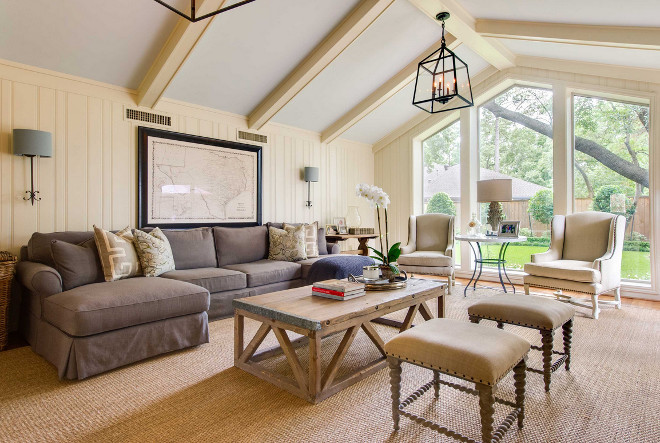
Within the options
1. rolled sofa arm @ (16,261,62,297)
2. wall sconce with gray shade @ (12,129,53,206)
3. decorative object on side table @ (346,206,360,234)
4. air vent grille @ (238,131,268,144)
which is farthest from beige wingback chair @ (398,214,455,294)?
wall sconce with gray shade @ (12,129,53,206)

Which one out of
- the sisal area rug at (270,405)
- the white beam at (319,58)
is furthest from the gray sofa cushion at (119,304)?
the white beam at (319,58)

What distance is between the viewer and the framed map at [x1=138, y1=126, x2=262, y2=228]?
13.0ft

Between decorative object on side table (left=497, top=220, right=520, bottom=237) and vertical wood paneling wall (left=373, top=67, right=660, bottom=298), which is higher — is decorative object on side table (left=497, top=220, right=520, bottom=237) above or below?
below

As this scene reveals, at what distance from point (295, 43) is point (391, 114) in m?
2.46

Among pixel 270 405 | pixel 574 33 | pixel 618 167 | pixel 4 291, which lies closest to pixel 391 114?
pixel 574 33

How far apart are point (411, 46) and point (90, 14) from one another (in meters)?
3.31

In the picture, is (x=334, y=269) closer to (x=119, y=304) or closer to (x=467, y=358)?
(x=119, y=304)

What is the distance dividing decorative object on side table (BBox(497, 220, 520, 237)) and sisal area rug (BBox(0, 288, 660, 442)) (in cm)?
208

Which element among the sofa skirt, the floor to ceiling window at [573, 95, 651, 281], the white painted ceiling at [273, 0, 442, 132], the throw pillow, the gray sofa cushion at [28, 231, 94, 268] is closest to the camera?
the sofa skirt

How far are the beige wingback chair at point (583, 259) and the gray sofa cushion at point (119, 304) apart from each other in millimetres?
3246

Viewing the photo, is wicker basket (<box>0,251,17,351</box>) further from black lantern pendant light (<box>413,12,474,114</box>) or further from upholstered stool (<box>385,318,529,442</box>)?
black lantern pendant light (<box>413,12,474,114</box>)

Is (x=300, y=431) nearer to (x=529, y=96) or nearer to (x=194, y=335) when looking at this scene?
(x=194, y=335)

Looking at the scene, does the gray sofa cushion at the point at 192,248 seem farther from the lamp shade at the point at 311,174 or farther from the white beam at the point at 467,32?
the white beam at the point at 467,32

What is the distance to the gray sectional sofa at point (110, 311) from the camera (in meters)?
2.28
